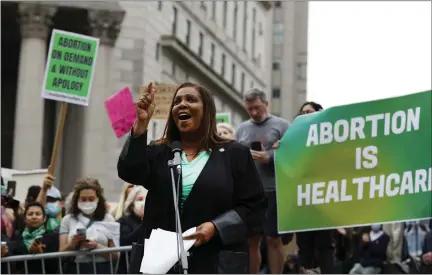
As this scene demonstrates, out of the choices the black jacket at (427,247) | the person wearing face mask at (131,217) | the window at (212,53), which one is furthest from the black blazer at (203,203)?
the window at (212,53)

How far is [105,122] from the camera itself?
1569 inches

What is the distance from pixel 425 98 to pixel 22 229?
4.61m

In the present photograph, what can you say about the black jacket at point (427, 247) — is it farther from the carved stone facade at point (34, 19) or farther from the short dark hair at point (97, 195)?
the carved stone facade at point (34, 19)

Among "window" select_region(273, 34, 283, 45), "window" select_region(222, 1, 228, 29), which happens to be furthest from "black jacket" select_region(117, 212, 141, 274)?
"window" select_region(273, 34, 283, 45)

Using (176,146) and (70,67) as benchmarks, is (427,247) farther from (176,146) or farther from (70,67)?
(176,146)

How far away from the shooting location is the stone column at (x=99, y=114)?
38938 mm

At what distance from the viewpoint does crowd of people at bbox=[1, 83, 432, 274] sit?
6.64 meters

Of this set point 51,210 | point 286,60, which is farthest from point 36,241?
point 286,60

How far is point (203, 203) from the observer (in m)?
6.66

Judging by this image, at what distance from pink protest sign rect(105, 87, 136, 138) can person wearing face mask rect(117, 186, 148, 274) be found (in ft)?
10.4

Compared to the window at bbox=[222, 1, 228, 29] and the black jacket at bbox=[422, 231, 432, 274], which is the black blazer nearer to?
the black jacket at bbox=[422, 231, 432, 274]

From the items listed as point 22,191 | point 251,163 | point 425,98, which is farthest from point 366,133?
point 22,191

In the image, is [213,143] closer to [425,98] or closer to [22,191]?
[425,98]

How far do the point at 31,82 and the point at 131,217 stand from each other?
26.4 m
